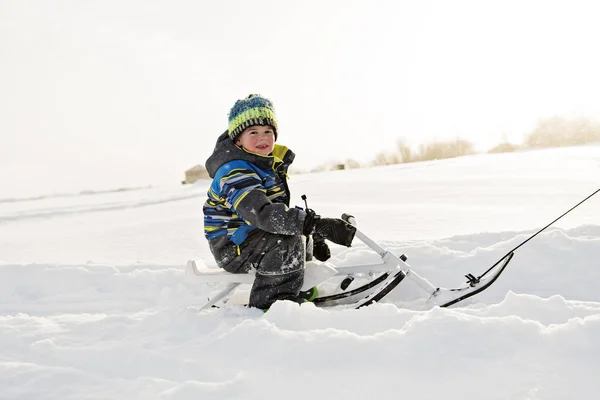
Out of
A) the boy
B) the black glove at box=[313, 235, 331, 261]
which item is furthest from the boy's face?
the black glove at box=[313, 235, 331, 261]

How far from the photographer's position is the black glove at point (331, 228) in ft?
9.02

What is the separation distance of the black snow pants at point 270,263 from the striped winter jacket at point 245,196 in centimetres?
7

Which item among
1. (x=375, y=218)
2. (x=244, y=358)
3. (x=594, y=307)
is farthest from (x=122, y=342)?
(x=375, y=218)

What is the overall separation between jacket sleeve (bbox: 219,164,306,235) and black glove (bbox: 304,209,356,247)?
4cm

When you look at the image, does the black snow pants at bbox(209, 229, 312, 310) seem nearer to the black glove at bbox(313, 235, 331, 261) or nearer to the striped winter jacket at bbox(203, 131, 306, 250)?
the striped winter jacket at bbox(203, 131, 306, 250)

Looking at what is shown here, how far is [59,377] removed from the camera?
1911mm

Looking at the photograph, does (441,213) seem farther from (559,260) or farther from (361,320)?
(361,320)

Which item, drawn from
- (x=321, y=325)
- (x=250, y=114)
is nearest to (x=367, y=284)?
(x=321, y=325)

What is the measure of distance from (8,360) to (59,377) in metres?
0.38

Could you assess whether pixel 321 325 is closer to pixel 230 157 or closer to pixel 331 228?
pixel 331 228

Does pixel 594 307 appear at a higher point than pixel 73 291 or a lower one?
lower

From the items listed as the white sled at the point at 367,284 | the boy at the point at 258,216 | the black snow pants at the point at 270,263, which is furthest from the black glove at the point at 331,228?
the black snow pants at the point at 270,263

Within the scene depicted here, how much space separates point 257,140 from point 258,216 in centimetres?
54

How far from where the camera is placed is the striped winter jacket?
275 cm
